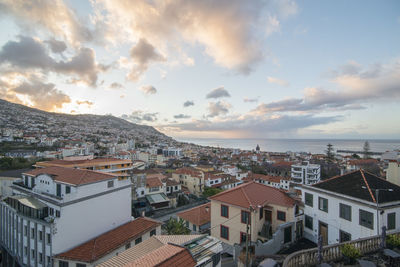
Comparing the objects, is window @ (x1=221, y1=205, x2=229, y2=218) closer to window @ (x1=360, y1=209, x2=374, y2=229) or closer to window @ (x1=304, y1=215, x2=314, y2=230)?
window @ (x1=304, y1=215, x2=314, y2=230)

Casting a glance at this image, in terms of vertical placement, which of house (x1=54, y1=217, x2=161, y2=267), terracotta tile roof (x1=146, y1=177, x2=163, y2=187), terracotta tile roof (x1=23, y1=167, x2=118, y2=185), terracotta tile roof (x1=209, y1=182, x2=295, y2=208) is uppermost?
terracotta tile roof (x1=23, y1=167, x2=118, y2=185)

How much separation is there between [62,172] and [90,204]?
16.0 ft

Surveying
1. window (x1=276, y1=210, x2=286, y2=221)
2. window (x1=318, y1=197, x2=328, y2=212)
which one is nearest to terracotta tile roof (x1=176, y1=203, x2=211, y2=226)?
window (x1=276, y1=210, x2=286, y2=221)

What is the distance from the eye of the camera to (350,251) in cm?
733

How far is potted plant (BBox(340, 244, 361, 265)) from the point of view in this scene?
→ 7.28m

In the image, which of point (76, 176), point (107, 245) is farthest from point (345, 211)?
point (76, 176)

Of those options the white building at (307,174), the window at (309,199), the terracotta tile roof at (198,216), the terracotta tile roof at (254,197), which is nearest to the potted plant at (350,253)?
the terracotta tile roof at (254,197)

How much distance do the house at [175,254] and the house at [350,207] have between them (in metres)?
9.48

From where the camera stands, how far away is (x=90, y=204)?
1670 centimetres

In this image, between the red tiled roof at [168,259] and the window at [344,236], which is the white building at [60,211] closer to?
the red tiled roof at [168,259]

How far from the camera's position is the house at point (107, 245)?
1391 centimetres

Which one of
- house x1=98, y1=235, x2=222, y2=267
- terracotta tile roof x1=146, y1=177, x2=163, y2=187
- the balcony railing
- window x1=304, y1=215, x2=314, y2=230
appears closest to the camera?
the balcony railing

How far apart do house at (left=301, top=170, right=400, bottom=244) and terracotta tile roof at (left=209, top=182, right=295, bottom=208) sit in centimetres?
195

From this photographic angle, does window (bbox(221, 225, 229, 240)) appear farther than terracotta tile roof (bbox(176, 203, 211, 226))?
No
